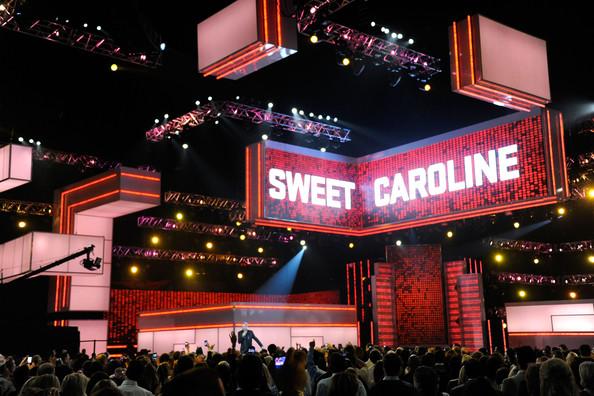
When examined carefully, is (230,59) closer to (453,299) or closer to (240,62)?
(240,62)

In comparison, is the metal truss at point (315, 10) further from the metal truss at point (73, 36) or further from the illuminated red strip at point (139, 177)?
the illuminated red strip at point (139, 177)

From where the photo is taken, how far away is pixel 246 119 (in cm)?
2128

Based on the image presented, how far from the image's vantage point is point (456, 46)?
11.0 meters

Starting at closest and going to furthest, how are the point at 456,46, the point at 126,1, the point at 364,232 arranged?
the point at 456,46, the point at 126,1, the point at 364,232

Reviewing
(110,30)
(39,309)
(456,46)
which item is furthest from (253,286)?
(456,46)

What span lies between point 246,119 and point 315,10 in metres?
A: 7.86

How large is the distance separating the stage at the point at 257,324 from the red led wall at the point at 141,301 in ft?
18.0

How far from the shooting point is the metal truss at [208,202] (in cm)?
2875

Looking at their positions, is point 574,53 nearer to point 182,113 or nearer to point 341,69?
point 341,69

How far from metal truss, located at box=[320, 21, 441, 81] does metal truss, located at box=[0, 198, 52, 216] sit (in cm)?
1483

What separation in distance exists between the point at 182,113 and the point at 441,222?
9.34 m

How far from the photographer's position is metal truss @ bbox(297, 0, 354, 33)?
1367cm

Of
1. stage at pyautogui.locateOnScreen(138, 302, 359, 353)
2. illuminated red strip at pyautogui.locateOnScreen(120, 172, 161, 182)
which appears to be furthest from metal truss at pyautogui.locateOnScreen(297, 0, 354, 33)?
stage at pyautogui.locateOnScreen(138, 302, 359, 353)

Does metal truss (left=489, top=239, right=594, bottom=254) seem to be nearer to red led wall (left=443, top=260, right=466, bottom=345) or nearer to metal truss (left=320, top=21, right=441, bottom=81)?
red led wall (left=443, top=260, right=466, bottom=345)
